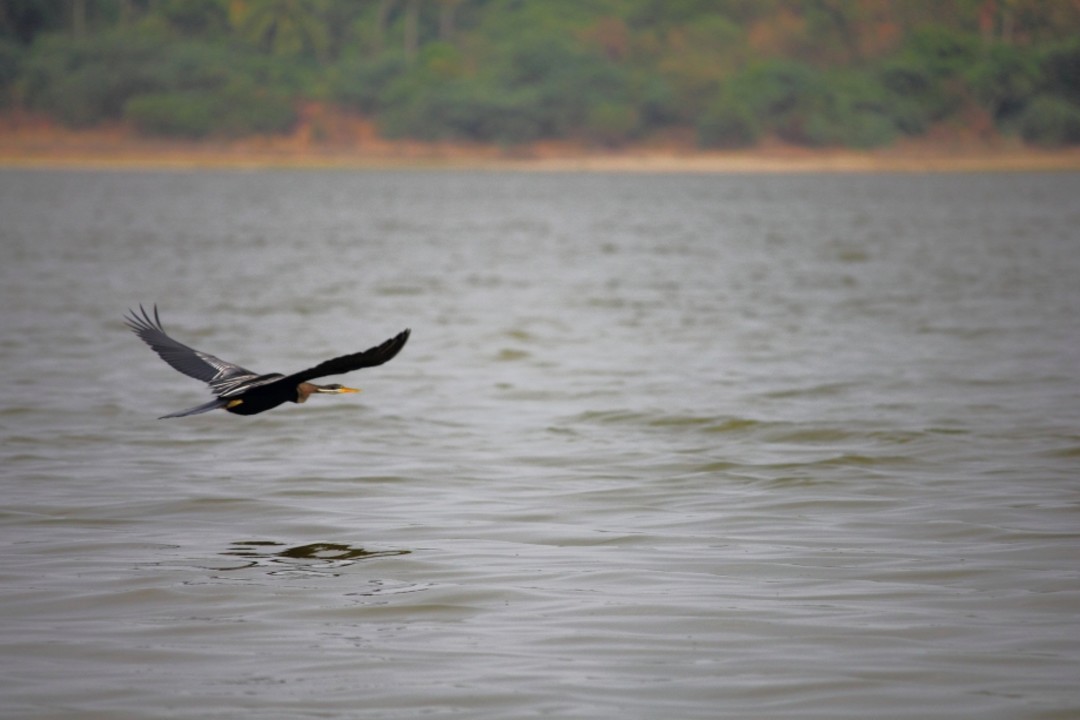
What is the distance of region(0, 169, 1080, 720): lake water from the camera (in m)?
5.74

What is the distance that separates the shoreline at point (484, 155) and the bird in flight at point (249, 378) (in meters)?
112

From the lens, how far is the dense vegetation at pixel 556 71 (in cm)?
11738

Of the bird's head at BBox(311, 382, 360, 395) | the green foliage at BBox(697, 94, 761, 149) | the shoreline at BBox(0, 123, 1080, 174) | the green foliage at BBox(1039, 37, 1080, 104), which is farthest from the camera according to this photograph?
the green foliage at BBox(1039, 37, 1080, 104)

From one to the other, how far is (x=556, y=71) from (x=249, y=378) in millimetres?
115658

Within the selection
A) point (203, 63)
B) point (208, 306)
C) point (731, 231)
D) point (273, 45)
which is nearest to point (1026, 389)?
point (208, 306)

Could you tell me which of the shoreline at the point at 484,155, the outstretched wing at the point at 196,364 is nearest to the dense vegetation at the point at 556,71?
the shoreline at the point at 484,155

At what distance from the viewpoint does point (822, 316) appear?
20.2 metres

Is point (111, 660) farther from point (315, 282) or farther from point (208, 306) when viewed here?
point (315, 282)

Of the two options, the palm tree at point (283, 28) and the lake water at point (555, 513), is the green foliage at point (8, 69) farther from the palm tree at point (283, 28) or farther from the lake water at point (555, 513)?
the lake water at point (555, 513)

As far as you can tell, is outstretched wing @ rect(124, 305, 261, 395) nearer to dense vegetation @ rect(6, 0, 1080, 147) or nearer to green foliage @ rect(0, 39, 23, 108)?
dense vegetation @ rect(6, 0, 1080, 147)

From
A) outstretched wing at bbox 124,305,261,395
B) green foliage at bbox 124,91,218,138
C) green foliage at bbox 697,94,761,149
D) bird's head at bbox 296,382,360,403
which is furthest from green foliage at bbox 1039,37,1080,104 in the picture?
bird's head at bbox 296,382,360,403

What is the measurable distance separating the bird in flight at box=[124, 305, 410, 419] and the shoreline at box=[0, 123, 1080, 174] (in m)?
112

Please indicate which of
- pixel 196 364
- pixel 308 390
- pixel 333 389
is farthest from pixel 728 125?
pixel 333 389

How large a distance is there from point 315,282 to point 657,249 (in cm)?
1343
